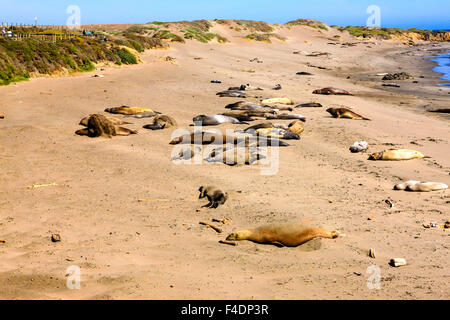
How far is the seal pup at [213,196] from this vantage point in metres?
6.46

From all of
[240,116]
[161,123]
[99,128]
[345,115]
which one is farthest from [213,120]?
[345,115]

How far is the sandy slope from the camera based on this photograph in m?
4.23

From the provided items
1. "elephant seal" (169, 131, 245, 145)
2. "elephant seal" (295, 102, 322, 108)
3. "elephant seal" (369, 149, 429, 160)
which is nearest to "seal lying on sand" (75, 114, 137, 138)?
"elephant seal" (169, 131, 245, 145)

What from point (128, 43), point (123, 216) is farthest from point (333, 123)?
point (128, 43)

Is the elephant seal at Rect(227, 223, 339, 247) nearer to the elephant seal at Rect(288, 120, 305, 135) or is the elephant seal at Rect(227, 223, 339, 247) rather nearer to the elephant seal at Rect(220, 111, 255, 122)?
the elephant seal at Rect(288, 120, 305, 135)

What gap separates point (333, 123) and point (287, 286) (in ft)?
27.6

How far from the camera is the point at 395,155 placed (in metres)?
8.91

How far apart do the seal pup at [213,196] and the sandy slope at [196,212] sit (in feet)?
0.58

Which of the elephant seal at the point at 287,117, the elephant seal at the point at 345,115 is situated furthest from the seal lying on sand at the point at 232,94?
the elephant seal at the point at 345,115

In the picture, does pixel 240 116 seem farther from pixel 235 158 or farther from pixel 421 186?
pixel 421 186

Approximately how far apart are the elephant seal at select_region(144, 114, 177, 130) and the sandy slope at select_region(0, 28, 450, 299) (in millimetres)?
300

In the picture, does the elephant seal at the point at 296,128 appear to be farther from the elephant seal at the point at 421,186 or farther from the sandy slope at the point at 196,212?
the elephant seal at the point at 421,186

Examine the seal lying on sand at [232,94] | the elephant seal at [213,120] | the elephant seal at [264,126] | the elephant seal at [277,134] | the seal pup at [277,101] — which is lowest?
the elephant seal at [277,134]
